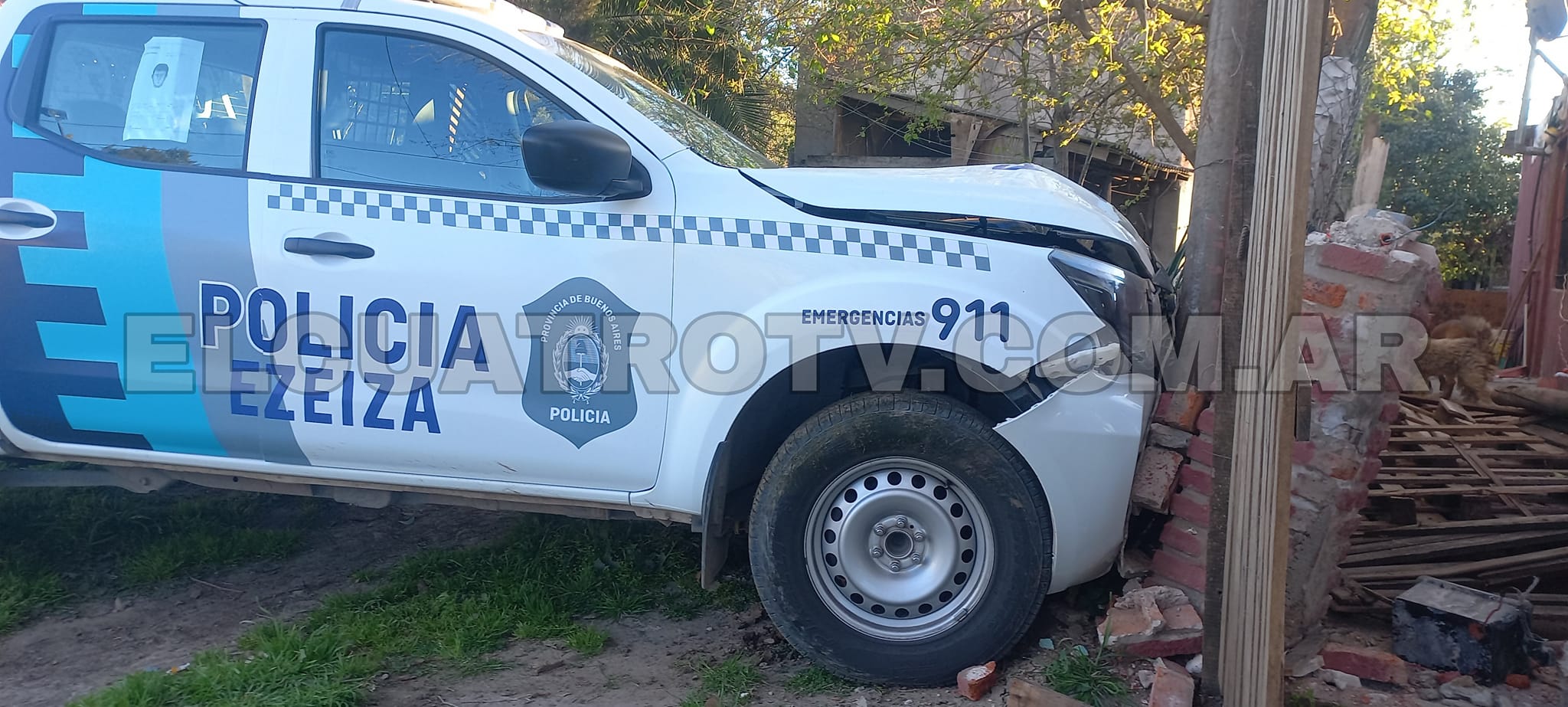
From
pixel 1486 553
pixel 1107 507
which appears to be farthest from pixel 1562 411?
pixel 1107 507

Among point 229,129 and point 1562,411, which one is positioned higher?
point 229,129

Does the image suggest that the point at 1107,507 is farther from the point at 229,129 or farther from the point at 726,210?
the point at 229,129

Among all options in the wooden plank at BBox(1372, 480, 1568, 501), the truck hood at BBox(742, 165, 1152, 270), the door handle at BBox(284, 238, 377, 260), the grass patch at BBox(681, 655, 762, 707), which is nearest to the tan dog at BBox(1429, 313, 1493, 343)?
the wooden plank at BBox(1372, 480, 1568, 501)

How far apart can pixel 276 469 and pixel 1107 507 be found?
8.22 ft

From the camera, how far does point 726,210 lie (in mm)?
2830

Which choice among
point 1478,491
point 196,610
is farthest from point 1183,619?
point 196,610

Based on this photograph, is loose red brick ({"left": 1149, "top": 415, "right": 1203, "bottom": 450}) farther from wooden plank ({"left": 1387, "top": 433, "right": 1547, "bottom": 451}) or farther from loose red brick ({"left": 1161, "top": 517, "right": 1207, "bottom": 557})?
wooden plank ({"left": 1387, "top": 433, "right": 1547, "bottom": 451})

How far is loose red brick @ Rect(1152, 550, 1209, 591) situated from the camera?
2.95m

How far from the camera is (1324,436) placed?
2883 mm

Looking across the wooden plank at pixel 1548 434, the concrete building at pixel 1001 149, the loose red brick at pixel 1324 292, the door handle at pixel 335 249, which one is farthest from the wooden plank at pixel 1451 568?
the concrete building at pixel 1001 149

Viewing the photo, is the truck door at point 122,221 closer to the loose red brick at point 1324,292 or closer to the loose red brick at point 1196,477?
the loose red brick at point 1196,477

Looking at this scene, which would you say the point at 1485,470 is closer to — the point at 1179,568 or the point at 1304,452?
the point at 1304,452

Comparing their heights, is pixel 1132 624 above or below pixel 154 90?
below

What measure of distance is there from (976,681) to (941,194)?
4.51 ft
